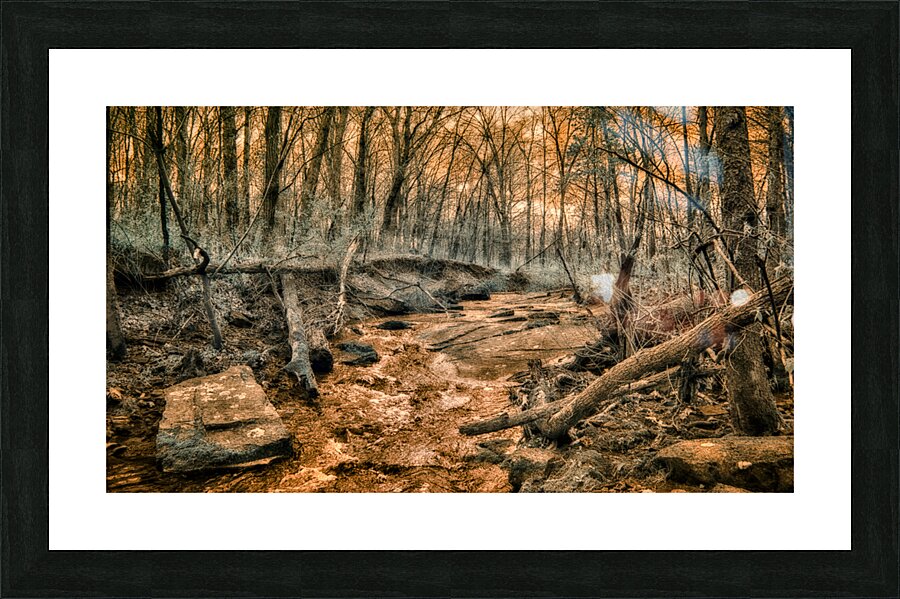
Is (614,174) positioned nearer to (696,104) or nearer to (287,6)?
(696,104)

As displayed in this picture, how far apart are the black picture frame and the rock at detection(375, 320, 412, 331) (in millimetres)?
1380

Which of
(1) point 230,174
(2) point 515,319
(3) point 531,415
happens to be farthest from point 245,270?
(3) point 531,415

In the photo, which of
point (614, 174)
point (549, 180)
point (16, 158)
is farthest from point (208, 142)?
point (614, 174)

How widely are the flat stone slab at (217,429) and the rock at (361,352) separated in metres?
0.61

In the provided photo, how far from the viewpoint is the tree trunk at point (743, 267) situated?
6.05ft

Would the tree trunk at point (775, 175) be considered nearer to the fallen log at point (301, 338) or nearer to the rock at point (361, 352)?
the rock at point (361, 352)

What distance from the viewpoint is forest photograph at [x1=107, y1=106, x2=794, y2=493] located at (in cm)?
187

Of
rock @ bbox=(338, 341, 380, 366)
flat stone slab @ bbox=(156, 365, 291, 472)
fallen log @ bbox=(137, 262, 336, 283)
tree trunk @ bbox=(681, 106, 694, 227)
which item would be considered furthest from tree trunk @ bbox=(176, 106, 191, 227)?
tree trunk @ bbox=(681, 106, 694, 227)

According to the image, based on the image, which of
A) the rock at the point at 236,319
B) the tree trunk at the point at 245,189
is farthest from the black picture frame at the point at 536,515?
the rock at the point at 236,319

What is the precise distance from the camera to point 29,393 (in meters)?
1.78

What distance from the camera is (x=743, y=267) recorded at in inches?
Answer: 75.6

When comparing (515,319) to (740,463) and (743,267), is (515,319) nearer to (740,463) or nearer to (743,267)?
(743,267)

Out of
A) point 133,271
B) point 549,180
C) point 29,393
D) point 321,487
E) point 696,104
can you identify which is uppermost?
point 696,104

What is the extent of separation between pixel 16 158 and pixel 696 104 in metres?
4.37
